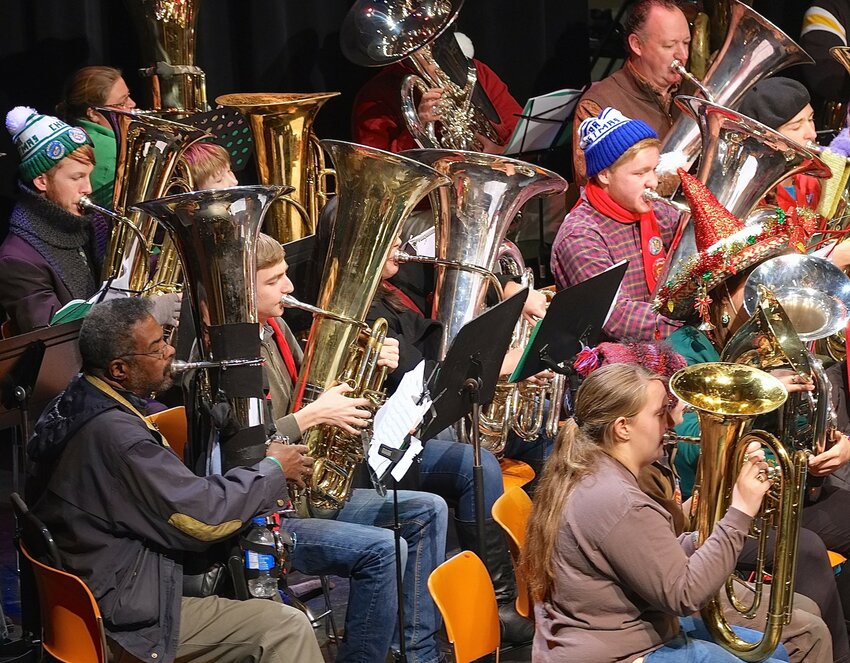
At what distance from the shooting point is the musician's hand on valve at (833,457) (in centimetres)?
346

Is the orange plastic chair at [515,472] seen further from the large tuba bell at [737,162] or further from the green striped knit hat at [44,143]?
the green striped knit hat at [44,143]

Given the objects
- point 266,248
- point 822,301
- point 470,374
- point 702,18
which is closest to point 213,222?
point 266,248

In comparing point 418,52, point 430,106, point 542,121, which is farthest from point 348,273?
point 542,121

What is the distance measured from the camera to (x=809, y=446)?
11.0 ft

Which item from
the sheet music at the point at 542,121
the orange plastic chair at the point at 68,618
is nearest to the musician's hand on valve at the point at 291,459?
the orange plastic chair at the point at 68,618

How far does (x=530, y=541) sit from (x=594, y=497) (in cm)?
23

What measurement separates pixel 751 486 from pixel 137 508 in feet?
4.84

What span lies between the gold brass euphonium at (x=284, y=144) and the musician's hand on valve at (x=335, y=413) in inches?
66.5

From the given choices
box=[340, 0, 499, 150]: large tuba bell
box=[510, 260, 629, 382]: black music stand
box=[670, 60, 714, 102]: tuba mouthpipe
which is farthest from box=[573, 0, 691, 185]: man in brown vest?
box=[510, 260, 629, 382]: black music stand

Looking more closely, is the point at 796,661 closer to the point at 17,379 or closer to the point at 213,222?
the point at 213,222

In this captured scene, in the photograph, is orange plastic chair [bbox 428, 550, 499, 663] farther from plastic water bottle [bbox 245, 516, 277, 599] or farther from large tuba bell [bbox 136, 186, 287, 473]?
large tuba bell [bbox 136, 186, 287, 473]

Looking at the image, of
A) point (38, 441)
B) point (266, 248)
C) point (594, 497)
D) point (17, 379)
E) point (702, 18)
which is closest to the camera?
point (594, 497)

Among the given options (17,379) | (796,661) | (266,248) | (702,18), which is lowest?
(796,661)

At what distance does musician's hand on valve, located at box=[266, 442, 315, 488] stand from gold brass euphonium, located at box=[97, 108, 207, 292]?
1.27m
